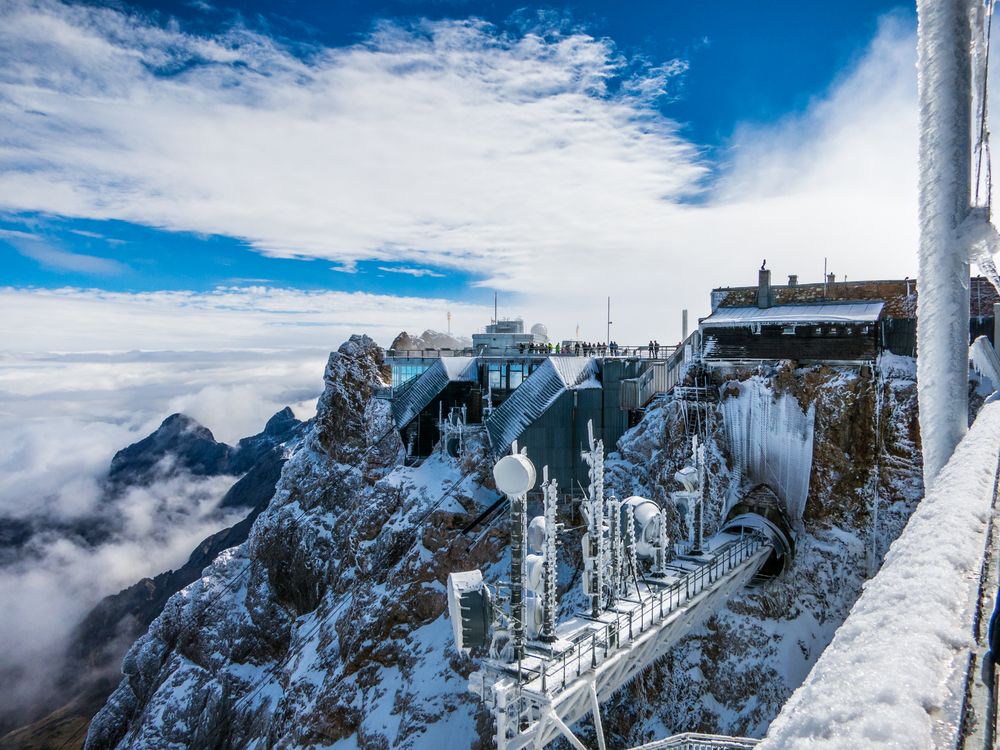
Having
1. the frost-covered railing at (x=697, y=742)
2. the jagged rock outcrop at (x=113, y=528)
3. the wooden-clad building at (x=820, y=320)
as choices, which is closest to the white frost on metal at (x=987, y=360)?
the frost-covered railing at (x=697, y=742)

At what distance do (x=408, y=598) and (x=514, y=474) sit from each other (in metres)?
21.0

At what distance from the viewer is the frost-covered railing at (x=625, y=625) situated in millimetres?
15414

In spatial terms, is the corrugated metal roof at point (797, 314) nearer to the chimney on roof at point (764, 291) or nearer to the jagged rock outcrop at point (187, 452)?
the chimney on roof at point (764, 291)

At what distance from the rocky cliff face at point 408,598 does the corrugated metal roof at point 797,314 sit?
2554 millimetres

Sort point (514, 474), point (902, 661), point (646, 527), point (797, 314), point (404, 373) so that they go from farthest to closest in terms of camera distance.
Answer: point (404, 373) < point (797, 314) < point (646, 527) < point (514, 474) < point (902, 661)

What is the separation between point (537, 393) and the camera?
37.8 m

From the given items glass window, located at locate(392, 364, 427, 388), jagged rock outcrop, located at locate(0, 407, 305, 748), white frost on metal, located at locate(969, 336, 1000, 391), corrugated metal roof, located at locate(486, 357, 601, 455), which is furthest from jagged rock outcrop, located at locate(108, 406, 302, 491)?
white frost on metal, located at locate(969, 336, 1000, 391)

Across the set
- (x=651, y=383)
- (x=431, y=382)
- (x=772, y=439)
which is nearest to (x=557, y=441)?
(x=651, y=383)

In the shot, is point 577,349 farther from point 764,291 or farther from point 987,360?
point 987,360

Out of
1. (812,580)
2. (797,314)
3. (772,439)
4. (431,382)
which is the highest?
(797,314)

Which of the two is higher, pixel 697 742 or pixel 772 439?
pixel 772 439

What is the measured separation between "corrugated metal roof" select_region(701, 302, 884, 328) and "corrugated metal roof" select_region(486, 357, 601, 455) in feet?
26.1

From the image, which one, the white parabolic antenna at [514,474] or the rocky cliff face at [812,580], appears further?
the rocky cliff face at [812,580]

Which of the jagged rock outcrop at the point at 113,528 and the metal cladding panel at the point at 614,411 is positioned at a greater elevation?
the metal cladding panel at the point at 614,411
